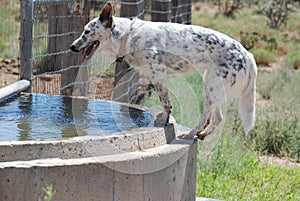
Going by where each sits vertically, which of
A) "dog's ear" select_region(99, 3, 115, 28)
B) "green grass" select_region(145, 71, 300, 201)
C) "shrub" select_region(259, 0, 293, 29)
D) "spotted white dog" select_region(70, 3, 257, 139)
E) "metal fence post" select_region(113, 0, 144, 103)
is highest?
"dog's ear" select_region(99, 3, 115, 28)

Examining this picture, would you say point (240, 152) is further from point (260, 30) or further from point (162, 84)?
point (260, 30)

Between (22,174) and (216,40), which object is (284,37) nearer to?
(216,40)

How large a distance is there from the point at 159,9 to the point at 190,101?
3019mm

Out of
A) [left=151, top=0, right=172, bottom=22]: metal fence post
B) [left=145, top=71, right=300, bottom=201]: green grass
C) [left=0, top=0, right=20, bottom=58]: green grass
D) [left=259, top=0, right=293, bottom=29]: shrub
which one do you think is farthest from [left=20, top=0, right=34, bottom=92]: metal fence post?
[left=259, top=0, right=293, bottom=29]: shrub

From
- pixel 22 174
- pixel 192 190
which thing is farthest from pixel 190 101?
pixel 22 174

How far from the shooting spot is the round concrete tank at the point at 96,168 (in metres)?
3.72

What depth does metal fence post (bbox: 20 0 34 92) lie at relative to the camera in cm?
597

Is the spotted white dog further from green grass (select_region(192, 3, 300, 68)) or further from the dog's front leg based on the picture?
green grass (select_region(192, 3, 300, 68))

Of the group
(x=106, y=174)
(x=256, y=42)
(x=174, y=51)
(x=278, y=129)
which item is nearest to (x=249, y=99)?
(x=174, y=51)

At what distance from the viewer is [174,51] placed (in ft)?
16.5

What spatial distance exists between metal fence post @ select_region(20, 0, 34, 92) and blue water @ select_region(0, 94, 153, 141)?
48 centimetres

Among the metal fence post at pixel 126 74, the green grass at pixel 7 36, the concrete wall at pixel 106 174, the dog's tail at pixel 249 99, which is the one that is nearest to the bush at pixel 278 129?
the metal fence post at pixel 126 74

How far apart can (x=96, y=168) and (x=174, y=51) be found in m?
1.43

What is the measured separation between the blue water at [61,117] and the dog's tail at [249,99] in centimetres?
76
